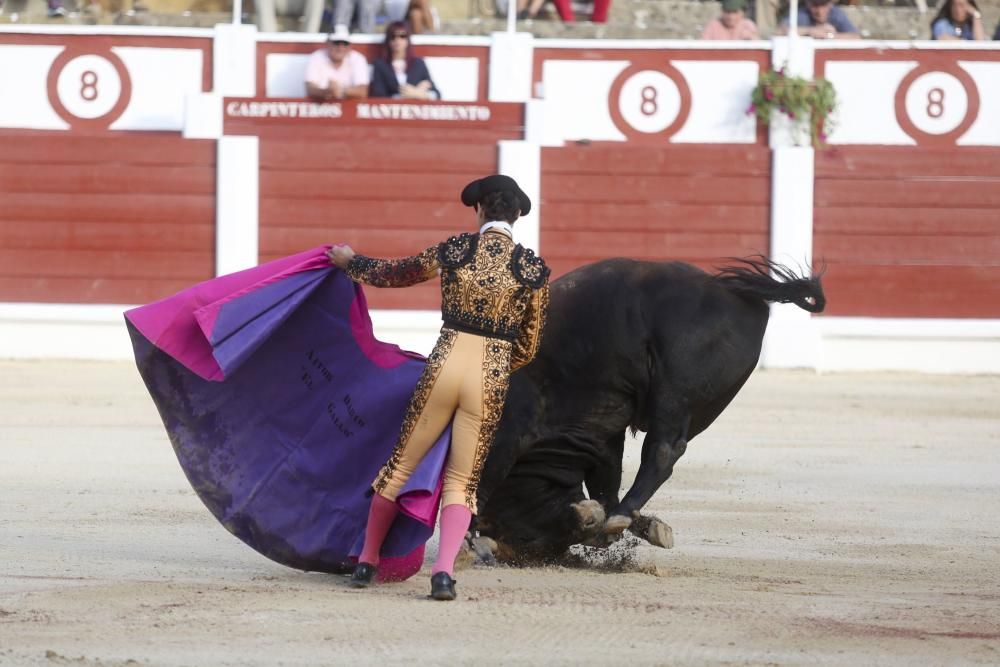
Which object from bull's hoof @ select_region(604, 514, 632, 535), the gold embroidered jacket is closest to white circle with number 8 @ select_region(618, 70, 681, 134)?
bull's hoof @ select_region(604, 514, 632, 535)

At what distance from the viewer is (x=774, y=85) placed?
1188cm

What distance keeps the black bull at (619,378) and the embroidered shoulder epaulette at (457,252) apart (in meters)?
0.62

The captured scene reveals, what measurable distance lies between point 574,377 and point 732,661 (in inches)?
54.0

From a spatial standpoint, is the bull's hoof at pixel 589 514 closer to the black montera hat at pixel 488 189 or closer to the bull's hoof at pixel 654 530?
the bull's hoof at pixel 654 530

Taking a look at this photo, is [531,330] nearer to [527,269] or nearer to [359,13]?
[527,269]

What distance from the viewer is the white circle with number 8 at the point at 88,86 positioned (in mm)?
12133

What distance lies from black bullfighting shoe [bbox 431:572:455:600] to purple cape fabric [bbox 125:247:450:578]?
0.47m

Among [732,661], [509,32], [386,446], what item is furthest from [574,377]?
[509,32]

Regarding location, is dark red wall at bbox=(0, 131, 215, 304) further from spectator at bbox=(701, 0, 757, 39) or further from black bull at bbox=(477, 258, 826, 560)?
black bull at bbox=(477, 258, 826, 560)

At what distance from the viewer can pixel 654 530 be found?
4.67 meters

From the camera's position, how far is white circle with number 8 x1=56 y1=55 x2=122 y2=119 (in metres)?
12.1

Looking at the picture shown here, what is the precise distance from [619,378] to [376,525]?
0.85 meters

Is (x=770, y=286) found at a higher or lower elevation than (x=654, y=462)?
higher

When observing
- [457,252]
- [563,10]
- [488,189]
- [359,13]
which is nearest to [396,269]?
[457,252]
